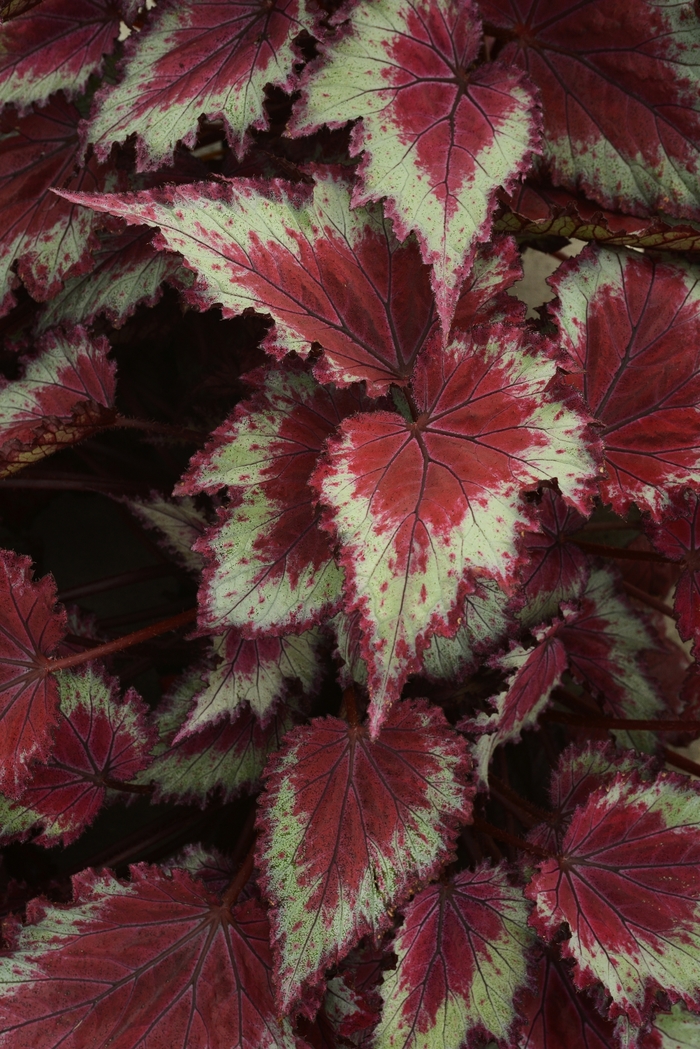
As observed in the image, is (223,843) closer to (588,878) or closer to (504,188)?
(588,878)

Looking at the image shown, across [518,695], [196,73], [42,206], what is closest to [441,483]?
[518,695]

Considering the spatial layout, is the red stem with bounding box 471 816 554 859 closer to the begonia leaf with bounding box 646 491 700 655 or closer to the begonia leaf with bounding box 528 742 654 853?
the begonia leaf with bounding box 528 742 654 853

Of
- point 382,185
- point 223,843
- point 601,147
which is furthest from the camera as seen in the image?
point 223,843

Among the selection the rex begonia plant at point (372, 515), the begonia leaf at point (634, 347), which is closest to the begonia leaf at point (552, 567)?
the rex begonia plant at point (372, 515)

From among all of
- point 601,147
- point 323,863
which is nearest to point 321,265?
point 601,147

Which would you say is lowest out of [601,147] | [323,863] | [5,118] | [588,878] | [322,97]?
[588,878]

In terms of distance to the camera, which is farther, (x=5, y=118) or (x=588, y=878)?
(x=5, y=118)

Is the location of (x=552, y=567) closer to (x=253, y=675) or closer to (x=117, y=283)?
(x=253, y=675)
